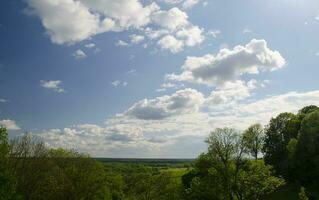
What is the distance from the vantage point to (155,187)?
97.2 m

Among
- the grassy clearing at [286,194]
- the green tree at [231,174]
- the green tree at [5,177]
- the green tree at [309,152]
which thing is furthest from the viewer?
the grassy clearing at [286,194]

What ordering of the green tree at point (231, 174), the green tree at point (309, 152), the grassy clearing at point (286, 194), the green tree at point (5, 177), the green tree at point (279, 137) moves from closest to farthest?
the green tree at point (5, 177) → the green tree at point (231, 174) → the green tree at point (309, 152) → the grassy clearing at point (286, 194) → the green tree at point (279, 137)

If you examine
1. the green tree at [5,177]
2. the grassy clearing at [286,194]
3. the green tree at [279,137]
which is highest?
the green tree at [279,137]

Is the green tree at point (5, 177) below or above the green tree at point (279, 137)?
below

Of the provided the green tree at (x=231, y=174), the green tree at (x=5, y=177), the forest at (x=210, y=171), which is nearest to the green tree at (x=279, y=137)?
the forest at (x=210, y=171)

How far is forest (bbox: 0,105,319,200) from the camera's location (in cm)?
6141

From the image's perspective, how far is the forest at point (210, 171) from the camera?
61406mm

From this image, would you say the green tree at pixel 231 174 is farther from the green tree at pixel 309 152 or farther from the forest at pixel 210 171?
the green tree at pixel 309 152

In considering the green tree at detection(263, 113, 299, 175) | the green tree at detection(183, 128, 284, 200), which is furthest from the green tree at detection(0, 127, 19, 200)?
the green tree at detection(263, 113, 299, 175)

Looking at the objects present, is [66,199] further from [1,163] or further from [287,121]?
[287,121]

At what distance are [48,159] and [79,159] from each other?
7.74 metres

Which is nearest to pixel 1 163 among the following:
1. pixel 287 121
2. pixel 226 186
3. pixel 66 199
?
pixel 66 199

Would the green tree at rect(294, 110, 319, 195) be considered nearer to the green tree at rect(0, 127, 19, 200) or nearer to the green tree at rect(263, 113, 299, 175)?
the green tree at rect(263, 113, 299, 175)

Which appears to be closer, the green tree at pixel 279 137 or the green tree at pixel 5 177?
the green tree at pixel 5 177
